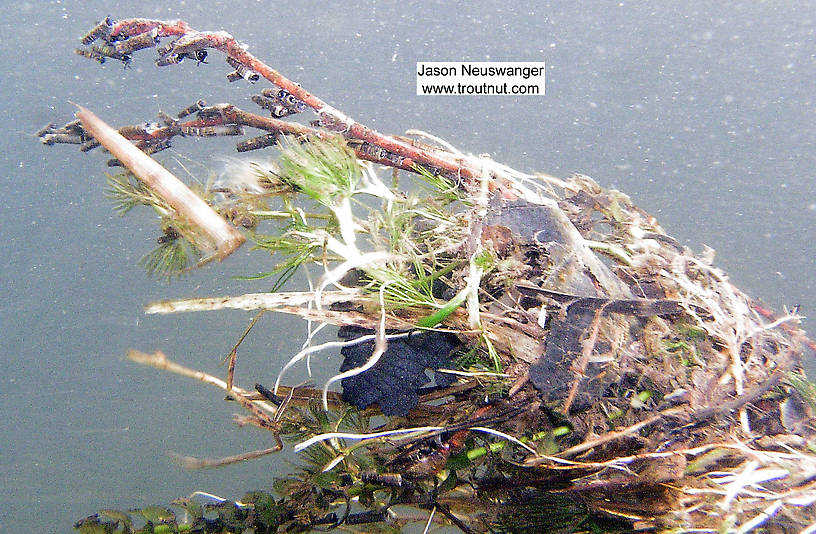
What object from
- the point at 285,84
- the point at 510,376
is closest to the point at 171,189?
the point at 285,84

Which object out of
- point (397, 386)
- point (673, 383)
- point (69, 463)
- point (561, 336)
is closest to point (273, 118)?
point (397, 386)

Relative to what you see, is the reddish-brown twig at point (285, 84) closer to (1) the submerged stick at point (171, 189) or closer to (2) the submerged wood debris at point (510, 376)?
(2) the submerged wood debris at point (510, 376)

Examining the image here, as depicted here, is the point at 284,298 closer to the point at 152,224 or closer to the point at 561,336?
the point at 561,336

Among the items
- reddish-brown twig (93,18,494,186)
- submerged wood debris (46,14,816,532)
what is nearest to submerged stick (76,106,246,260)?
submerged wood debris (46,14,816,532)

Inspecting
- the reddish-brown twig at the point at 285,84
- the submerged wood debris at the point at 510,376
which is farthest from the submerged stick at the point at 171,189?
the reddish-brown twig at the point at 285,84

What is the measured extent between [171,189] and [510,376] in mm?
1170

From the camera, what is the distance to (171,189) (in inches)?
51.2

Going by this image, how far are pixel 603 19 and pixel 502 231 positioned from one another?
4.96 m

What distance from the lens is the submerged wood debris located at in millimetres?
1020

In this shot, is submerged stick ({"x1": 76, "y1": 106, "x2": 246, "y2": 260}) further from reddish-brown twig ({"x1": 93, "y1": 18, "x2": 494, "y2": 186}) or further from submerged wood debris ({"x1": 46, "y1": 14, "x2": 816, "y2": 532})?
reddish-brown twig ({"x1": 93, "y1": 18, "x2": 494, "y2": 186})

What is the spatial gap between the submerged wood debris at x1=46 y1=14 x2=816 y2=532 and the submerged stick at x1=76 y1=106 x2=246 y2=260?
24mm

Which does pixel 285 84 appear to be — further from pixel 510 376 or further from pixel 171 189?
pixel 510 376

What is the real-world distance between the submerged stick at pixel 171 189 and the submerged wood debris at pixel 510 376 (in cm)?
2

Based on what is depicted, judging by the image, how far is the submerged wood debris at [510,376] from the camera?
1020 mm
